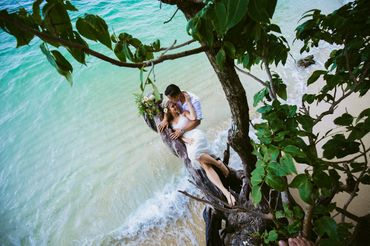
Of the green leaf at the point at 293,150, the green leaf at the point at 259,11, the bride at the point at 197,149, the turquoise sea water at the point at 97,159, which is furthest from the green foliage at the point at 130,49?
the turquoise sea water at the point at 97,159

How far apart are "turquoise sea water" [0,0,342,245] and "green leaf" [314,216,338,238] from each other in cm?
259

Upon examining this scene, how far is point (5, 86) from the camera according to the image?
10352 mm

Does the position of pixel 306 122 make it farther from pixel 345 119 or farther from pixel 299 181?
pixel 299 181

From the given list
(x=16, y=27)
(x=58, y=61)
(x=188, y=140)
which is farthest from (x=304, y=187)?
(x=188, y=140)

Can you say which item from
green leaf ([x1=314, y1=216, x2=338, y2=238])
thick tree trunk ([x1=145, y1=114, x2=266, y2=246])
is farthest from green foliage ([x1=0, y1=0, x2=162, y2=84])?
thick tree trunk ([x1=145, y1=114, x2=266, y2=246])

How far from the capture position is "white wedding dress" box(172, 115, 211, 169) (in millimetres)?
2953

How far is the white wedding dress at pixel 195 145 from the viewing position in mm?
2953

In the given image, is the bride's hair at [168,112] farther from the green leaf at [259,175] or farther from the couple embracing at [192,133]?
the green leaf at [259,175]

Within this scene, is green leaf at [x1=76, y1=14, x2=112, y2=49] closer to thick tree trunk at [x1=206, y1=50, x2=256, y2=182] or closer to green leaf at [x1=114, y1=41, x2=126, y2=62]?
green leaf at [x1=114, y1=41, x2=126, y2=62]

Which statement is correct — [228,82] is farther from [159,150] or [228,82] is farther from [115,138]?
[115,138]

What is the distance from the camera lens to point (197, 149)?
2.95m

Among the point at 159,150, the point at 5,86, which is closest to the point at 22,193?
the point at 159,150

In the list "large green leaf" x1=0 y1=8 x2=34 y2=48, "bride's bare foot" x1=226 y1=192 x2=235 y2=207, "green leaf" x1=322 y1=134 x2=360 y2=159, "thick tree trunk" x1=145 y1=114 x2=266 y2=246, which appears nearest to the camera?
"large green leaf" x1=0 y1=8 x2=34 y2=48

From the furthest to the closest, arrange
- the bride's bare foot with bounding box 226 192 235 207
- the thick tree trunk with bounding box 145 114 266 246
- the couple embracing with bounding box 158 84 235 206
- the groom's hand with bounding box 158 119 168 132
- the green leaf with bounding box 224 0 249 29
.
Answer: the groom's hand with bounding box 158 119 168 132 < the couple embracing with bounding box 158 84 235 206 < the bride's bare foot with bounding box 226 192 235 207 < the thick tree trunk with bounding box 145 114 266 246 < the green leaf with bounding box 224 0 249 29
